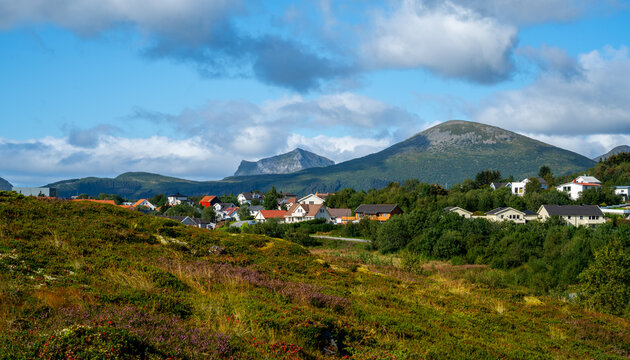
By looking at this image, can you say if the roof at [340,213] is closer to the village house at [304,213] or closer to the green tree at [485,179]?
the village house at [304,213]

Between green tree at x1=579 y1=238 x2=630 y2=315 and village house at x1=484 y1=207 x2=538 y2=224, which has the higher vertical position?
village house at x1=484 y1=207 x2=538 y2=224

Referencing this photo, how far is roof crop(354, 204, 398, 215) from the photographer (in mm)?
113250

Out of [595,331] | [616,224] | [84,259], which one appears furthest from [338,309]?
[616,224]

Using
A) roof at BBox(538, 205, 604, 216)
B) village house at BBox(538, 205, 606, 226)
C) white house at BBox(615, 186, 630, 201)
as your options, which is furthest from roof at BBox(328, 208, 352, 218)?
white house at BBox(615, 186, 630, 201)

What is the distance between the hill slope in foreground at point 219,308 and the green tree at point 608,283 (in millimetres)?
17611

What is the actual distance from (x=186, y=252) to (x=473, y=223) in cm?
6456

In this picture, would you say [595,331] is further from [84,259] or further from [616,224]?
[616,224]

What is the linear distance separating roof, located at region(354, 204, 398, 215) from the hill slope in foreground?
311ft

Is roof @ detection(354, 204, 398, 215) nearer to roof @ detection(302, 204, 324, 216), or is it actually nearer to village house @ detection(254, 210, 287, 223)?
roof @ detection(302, 204, 324, 216)

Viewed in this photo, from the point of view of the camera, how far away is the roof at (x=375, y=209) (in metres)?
113

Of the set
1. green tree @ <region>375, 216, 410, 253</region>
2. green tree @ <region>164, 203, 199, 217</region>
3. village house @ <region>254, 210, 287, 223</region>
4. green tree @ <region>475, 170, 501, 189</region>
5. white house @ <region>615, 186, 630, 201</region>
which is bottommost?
green tree @ <region>375, 216, 410, 253</region>

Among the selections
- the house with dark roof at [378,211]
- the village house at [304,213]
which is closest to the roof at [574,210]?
the house with dark roof at [378,211]

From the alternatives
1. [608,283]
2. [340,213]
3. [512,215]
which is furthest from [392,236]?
[340,213]

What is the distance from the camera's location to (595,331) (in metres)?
13.4
